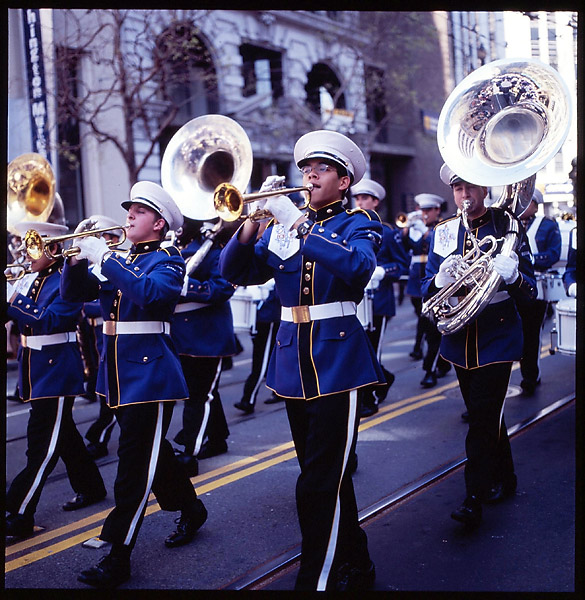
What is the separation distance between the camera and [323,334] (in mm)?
3701

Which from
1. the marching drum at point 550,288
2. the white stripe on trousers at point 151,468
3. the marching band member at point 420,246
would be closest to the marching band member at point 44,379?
the white stripe on trousers at point 151,468

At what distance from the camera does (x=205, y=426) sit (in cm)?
589

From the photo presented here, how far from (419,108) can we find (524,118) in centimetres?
2560

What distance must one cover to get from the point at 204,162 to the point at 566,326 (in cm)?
293

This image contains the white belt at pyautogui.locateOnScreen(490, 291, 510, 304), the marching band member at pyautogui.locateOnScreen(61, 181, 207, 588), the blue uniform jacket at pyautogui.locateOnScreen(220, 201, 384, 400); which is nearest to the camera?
the blue uniform jacket at pyautogui.locateOnScreen(220, 201, 384, 400)

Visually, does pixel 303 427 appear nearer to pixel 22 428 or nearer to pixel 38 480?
pixel 38 480

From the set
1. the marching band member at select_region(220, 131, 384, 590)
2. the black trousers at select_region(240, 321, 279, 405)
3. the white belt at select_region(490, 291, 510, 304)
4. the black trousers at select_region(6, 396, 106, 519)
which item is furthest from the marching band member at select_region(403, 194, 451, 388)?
the marching band member at select_region(220, 131, 384, 590)

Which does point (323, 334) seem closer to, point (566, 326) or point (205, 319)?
point (205, 319)

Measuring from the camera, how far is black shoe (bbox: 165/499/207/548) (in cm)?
443

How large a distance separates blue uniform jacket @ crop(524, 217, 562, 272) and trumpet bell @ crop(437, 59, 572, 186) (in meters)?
3.28

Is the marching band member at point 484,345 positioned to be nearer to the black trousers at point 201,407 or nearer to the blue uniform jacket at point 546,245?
the black trousers at point 201,407

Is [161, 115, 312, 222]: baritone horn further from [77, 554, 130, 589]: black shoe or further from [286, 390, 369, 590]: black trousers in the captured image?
[77, 554, 130, 589]: black shoe

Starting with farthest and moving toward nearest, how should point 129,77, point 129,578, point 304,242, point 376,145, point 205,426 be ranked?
1. point 376,145
2. point 129,77
3. point 205,426
4. point 129,578
5. point 304,242

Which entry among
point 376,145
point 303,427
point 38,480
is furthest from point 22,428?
point 376,145
